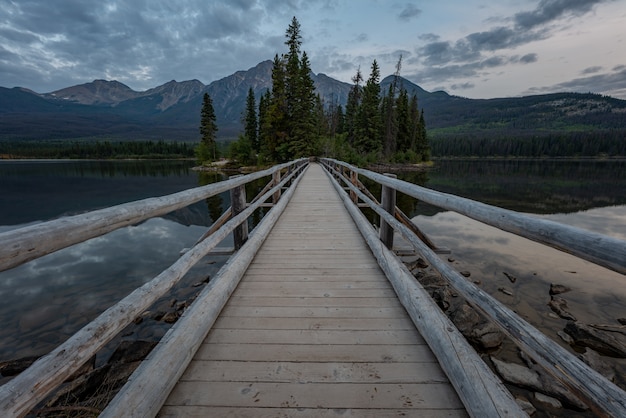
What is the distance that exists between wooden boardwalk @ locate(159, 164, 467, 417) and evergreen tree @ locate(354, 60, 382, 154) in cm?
4157

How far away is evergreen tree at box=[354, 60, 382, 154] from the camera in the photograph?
135ft

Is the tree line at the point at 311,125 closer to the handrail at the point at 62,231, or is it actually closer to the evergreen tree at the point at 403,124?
the evergreen tree at the point at 403,124

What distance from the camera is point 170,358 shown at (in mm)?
1784

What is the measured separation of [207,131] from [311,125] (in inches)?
1009

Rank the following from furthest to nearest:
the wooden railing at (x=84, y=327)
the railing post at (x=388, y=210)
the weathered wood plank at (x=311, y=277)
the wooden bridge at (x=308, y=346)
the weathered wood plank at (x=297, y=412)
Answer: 1. the railing post at (x=388, y=210)
2. the weathered wood plank at (x=311, y=277)
3. the weathered wood plank at (x=297, y=412)
4. the wooden bridge at (x=308, y=346)
5. the wooden railing at (x=84, y=327)

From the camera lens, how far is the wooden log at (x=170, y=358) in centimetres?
146

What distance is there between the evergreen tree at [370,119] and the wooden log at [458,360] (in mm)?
41794

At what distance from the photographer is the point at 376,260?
12.8ft

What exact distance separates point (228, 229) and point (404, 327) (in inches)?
80.0

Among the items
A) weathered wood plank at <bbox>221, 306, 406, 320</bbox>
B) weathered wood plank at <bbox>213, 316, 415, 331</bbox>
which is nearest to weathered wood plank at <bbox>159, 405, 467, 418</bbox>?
weathered wood plank at <bbox>213, 316, 415, 331</bbox>

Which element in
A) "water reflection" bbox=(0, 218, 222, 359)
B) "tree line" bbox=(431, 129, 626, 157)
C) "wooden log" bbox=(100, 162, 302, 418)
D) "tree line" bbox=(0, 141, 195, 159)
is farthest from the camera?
"tree line" bbox=(0, 141, 195, 159)

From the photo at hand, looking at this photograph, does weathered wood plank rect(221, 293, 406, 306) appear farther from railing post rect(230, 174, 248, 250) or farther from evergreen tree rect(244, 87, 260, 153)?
evergreen tree rect(244, 87, 260, 153)

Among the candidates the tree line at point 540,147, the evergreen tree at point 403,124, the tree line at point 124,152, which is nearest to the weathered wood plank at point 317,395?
the evergreen tree at point 403,124

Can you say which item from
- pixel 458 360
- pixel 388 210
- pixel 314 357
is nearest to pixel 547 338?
Result: pixel 458 360
